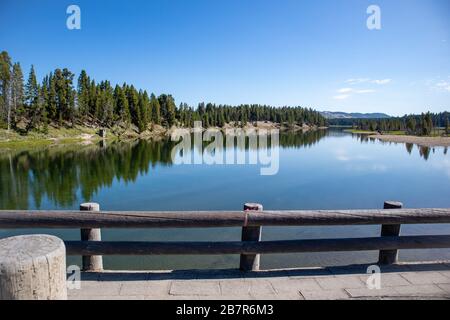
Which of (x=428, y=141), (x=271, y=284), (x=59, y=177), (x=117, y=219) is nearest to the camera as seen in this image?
(x=271, y=284)

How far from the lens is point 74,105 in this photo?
80062 mm

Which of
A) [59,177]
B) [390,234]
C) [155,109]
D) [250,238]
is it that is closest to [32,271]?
[250,238]

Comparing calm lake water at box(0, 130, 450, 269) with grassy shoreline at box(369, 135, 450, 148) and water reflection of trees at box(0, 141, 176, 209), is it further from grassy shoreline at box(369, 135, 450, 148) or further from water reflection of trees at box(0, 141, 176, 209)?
grassy shoreline at box(369, 135, 450, 148)

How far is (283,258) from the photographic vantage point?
10336mm

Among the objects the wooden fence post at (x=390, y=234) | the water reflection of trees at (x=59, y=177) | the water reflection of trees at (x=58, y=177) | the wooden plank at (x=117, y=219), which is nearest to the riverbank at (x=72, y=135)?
the water reflection of trees at (x=59, y=177)

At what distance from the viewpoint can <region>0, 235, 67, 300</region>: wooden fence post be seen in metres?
2.34

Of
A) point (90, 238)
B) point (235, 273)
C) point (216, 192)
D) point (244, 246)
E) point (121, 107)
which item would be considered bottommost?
point (216, 192)

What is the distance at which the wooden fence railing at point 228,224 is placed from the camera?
180 inches

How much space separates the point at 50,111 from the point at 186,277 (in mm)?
85331

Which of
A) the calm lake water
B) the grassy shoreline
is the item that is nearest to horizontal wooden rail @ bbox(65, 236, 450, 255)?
the calm lake water

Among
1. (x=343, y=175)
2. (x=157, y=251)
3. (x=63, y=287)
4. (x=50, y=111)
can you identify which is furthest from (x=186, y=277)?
(x=50, y=111)

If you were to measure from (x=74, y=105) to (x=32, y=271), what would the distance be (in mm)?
87532

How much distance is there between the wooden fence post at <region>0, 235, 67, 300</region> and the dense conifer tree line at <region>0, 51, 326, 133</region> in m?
73.0

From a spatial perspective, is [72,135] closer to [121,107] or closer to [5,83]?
[5,83]
